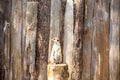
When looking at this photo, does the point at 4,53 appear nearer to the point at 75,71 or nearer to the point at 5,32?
the point at 5,32

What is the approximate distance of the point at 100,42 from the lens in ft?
5.40

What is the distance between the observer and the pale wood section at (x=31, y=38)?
1892 mm

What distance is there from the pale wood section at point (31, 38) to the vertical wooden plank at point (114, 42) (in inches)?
25.4

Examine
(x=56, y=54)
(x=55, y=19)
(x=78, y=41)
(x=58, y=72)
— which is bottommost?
(x=58, y=72)

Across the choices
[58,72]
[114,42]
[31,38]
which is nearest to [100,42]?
[114,42]

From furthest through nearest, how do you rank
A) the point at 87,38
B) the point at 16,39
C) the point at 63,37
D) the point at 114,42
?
1. the point at 16,39
2. the point at 63,37
3. the point at 87,38
4. the point at 114,42

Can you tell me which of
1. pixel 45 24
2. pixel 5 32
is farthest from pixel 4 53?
pixel 45 24

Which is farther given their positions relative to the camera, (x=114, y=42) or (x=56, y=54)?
(x=56, y=54)

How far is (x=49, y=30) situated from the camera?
187 cm

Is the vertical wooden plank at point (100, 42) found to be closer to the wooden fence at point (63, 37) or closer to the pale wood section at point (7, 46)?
the wooden fence at point (63, 37)

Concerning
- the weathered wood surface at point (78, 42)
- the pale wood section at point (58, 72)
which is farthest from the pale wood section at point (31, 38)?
the weathered wood surface at point (78, 42)

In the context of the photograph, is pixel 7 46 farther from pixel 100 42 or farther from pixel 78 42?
pixel 100 42

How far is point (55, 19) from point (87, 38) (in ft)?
1.04

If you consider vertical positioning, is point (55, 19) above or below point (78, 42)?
above
